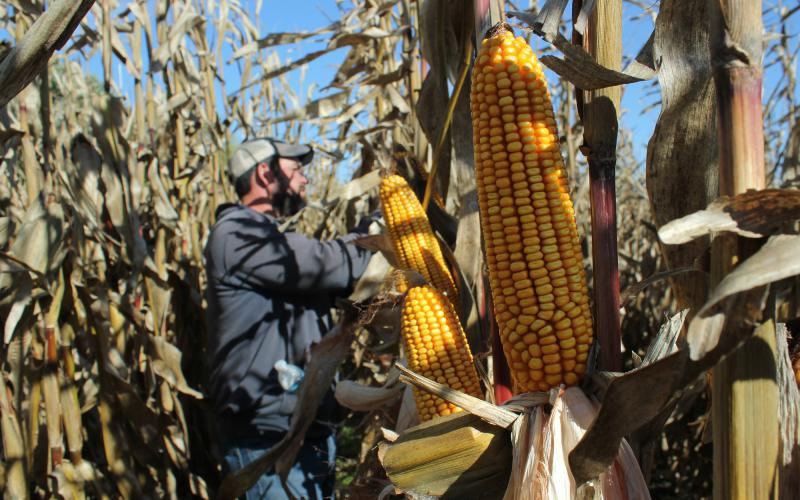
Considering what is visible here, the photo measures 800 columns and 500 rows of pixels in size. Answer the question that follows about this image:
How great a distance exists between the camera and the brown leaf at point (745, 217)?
92 cm

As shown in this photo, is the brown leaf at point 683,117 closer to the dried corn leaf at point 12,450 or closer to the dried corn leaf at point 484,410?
the dried corn leaf at point 484,410

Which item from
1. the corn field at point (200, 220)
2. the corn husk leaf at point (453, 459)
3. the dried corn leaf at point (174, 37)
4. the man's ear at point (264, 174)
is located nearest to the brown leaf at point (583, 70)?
the corn field at point (200, 220)

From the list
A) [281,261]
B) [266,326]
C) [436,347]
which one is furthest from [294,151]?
[436,347]

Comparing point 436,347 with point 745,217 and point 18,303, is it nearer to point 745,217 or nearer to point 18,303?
point 745,217

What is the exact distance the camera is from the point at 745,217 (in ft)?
3.06

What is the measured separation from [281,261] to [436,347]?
172 centimetres

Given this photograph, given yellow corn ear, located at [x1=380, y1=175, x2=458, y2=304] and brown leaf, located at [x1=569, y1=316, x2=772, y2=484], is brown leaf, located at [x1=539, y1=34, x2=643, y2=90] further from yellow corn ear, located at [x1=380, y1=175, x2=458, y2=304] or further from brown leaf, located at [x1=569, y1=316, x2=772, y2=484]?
yellow corn ear, located at [x1=380, y1=175, x2=458, y2=304]

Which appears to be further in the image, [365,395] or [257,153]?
[257,153]

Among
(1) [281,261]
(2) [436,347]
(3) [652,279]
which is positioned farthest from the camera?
(1) [281,261]

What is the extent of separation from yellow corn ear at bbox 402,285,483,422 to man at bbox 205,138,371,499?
5.17ft

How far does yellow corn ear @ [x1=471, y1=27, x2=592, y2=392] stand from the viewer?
1173mm

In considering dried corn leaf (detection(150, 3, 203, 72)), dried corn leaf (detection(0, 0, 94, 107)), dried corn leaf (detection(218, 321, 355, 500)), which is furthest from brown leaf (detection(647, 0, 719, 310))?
dried corn leaf (detection(150, 3, 203, 72))

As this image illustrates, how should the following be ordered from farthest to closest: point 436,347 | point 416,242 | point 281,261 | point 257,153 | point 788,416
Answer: point 257,153 → point 281,261 → point 416,242 → point 436,347 → point 788,416

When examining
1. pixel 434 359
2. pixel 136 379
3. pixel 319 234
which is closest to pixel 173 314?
pixel 136 379
